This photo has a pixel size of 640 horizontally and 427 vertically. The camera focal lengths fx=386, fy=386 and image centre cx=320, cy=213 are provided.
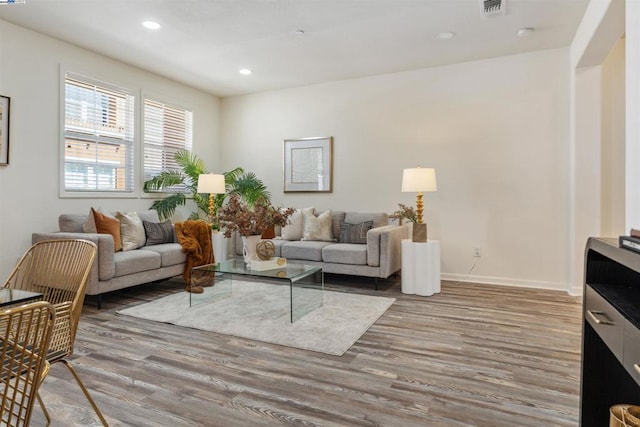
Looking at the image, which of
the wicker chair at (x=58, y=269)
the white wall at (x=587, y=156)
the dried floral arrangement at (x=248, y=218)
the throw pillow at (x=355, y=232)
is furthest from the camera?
the throw pillow at (x=355, y=232)

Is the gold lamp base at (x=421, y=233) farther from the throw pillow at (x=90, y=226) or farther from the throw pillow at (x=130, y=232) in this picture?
the throw pillow at (x=90, y=226)

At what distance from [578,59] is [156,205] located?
5.20m

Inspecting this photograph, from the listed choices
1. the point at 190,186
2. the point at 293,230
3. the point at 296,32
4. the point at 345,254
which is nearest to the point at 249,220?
the point at 345,254

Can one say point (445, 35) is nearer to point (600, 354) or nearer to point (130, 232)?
point (600, 354)

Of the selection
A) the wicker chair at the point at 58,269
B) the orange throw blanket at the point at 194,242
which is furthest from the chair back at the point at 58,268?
the orange throw blanket at the point at 194,242

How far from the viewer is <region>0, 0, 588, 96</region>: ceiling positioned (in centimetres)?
343

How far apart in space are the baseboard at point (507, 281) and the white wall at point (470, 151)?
0.01m

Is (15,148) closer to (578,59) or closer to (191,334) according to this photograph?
(191,334)

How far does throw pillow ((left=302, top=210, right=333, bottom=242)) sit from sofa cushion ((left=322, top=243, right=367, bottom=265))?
0.42m

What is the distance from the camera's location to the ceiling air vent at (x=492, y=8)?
332 centimetres

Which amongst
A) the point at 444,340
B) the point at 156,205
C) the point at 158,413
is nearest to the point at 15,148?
the point at 156,205

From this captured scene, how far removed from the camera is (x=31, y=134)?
3.93 m

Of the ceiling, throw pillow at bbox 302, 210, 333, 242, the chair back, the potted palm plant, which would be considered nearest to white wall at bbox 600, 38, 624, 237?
the ceiling

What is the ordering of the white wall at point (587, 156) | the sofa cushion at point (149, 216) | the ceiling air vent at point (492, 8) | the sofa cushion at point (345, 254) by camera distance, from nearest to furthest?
1. the ceiling air vent at point (492, 8)
2. the white wall at point (587, 156)
3. the sofa cushion at point (345, 254)
4. the sofa cushion at point (149, 216)
